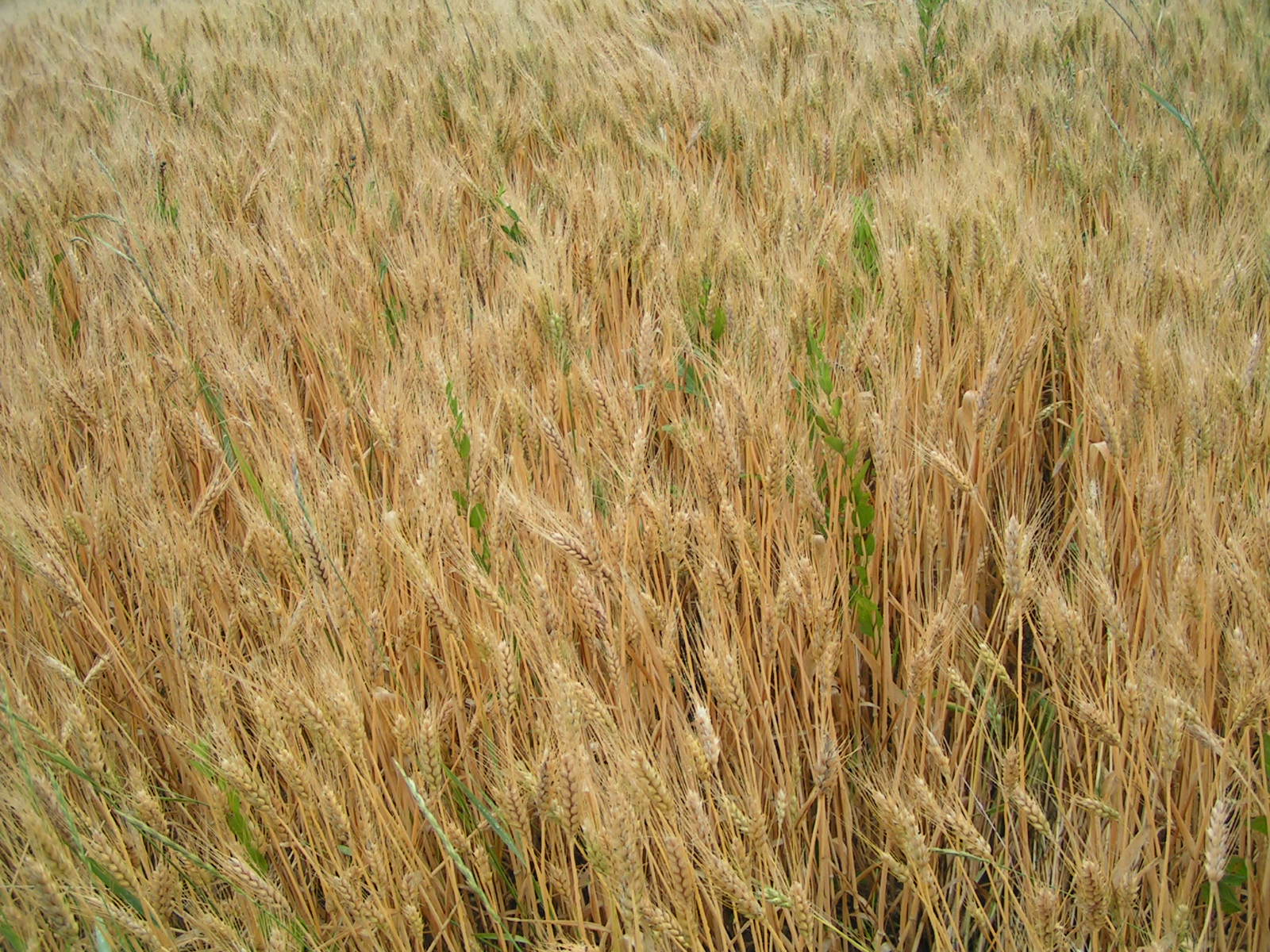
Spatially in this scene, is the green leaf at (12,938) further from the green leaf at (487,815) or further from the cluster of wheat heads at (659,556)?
the green leaf at (487,815)

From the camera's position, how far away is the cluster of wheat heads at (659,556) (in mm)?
854

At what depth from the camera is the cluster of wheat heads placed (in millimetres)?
854

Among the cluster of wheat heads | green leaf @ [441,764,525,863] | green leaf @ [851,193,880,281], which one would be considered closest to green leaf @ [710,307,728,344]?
the cluster of wheat heads

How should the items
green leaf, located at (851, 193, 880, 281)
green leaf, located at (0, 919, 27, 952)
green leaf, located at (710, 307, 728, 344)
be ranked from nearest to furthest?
green leaf, located at (0, 919, 27, 952) → green leaf, located at (710, 307, 728, 344) → green leaf, located at (851, 193, 880, 281)

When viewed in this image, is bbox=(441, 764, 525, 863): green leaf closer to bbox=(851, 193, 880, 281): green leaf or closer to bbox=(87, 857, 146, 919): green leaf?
bbox=(87, 857, 146, 919): green leaf

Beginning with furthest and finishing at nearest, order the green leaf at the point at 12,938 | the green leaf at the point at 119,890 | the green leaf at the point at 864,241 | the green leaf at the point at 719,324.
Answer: the green leaf at the point at 864,241, the green leaf at the point at 719,324, the green leaf at the point at 119,890, the green leaf at the point at 12,938

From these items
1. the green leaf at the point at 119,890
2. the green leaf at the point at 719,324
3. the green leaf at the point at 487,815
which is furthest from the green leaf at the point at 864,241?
the green leaf at the point at 119,890

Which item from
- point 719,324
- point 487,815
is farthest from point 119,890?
point 719,324

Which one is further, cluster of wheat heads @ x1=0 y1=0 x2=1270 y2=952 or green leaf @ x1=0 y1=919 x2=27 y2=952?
cluster of wheat heads @ x1=0 y1=0 x2=1270 y2=952

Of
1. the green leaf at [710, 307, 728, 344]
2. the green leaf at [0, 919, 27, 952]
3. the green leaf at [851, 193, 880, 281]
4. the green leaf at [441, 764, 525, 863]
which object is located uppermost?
the green leaf at [851, 193, 880, 281]

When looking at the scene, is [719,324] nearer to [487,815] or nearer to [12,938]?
[487,815]

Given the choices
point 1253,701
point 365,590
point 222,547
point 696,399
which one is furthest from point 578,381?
point 1253,701

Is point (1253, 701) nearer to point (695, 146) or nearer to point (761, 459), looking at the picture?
point (761, 459)

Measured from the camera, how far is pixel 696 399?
1591 mm
